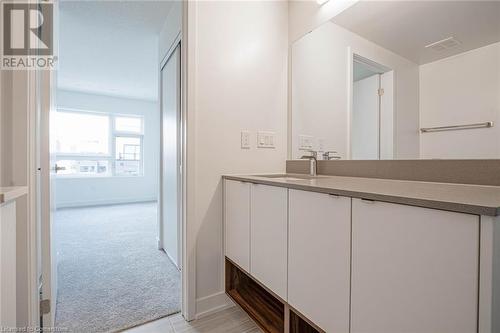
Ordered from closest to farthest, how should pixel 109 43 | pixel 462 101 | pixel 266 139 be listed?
pixel 462 101 → pixel 266 139 → pixel 109 43

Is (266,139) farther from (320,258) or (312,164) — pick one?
(320,258)

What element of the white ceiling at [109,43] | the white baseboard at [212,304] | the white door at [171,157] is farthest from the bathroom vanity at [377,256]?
the white ceiling at [109,43]

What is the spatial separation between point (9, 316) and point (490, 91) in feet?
6.42

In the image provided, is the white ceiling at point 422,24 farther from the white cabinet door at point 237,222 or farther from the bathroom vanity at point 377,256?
the white cabinet door at point 237,222

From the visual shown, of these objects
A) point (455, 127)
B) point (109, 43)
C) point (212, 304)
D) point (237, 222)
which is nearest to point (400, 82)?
point (455, 127)

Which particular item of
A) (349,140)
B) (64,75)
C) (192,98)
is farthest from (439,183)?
(64,75)

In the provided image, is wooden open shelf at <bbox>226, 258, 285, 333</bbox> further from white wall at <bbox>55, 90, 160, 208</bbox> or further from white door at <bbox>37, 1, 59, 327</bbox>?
white wall at <bbox>55, 90, 160, 208</bbox>

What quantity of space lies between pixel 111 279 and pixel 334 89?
7.65 feet

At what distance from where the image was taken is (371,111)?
4.67 feet

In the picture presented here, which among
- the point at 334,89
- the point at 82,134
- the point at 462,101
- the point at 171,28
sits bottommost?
the point at 462,101

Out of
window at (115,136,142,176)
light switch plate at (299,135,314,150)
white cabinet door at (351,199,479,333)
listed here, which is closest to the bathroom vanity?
white cabinet door at (351,199,479,333)

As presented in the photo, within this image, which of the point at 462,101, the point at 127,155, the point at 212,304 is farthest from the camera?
the point at 127,155

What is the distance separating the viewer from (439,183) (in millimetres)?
1059

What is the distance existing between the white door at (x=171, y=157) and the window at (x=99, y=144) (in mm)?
3707
